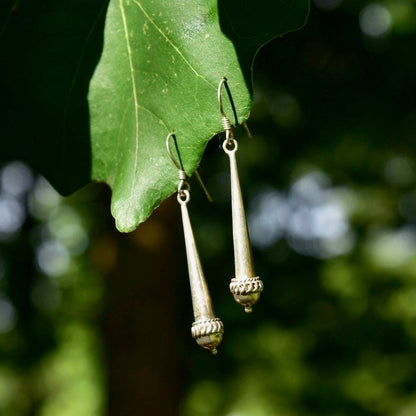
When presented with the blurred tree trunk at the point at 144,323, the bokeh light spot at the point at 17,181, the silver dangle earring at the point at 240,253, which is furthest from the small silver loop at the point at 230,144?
the bokeh light spot at the point at 17,181

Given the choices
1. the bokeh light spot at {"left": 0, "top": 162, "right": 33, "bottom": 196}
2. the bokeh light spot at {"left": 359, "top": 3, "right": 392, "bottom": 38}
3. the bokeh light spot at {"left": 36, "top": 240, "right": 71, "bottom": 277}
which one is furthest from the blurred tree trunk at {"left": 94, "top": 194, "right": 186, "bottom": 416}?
the bokeh light spot at {"left": 36, "top": 240, "right": 71, "bottom": 277}

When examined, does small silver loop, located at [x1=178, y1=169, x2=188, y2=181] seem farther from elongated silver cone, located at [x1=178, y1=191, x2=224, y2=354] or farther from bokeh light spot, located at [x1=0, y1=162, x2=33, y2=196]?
bokeh light spot, located at [x1=0, y1=162, x2=33, y2=196]

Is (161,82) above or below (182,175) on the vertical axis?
above

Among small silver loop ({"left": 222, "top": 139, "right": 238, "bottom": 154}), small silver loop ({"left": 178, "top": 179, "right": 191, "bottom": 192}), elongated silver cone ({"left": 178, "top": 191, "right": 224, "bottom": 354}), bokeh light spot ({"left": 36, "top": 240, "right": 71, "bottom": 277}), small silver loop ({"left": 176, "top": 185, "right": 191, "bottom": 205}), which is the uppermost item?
bokeh light spot ({"left": 36, "top": 240, "right": 71, "bottom": 277})

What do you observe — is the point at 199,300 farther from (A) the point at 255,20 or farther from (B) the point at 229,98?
(A) the point at 255,20

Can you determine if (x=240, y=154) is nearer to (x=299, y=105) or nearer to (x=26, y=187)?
(x=299, y=105)

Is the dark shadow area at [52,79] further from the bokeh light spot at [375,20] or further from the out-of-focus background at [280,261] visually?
the bokeh light spot at [375,20]

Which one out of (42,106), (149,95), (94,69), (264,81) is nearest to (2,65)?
(42,106)

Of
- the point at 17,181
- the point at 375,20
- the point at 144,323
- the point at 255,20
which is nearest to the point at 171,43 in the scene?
the point at 255,20
